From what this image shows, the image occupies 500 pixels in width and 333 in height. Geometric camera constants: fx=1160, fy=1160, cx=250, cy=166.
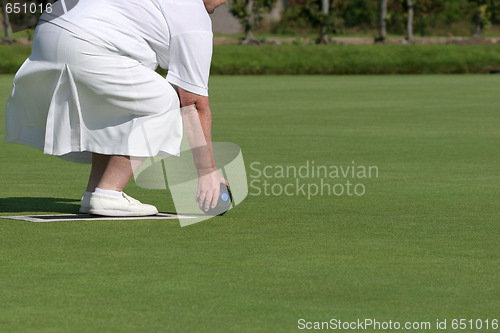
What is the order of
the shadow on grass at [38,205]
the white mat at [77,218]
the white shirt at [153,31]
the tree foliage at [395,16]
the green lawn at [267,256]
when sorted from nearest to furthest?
the green lawn at [267,256]
the white shirt at [153,31]
the white mat at [77,218]
the shadow on grass at [38,205]
the tree foliage at [395,16]

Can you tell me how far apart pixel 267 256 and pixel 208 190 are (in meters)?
1.36

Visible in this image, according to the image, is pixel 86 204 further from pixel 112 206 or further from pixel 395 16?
pixel 395 16

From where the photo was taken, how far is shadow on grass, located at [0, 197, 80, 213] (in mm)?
7082

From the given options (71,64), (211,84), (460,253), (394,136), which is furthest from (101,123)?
(211,84)

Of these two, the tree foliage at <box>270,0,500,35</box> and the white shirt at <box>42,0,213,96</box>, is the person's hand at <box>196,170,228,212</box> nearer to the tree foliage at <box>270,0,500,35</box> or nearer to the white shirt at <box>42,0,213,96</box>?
the white shirt at <box>42,0,213,96</box>

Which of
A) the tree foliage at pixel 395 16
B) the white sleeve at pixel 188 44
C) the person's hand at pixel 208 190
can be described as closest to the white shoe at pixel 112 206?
the person's hand at pixel 208 190

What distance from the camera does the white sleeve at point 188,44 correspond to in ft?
21.0

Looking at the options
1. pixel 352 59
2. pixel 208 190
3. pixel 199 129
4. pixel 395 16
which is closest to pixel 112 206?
pixel 208 190

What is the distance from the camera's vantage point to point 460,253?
550 cm

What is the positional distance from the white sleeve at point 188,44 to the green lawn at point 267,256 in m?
0.81

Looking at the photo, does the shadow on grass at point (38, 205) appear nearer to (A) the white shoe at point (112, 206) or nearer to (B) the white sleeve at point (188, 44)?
(A) the white shoe at point (112, 206)

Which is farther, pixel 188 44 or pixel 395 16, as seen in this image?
pixel 395 16

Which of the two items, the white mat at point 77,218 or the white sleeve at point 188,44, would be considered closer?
the white sleeve at point 188,44

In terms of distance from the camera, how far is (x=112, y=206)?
6.57 meters
